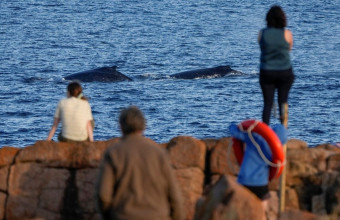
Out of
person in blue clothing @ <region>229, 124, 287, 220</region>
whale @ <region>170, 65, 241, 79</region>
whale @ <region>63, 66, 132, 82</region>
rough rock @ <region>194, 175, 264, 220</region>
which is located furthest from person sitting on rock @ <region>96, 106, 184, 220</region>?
whale @ <region>170, 65, 241, 79</region>

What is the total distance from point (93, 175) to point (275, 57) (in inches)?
129

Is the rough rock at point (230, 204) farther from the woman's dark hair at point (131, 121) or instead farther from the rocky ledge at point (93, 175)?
the rocky ledge at point (93, 175)

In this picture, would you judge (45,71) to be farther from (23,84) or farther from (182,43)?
(182,43)

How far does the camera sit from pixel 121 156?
493 inches

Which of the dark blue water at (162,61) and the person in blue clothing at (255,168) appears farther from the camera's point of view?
the dark blue water at (162,61)

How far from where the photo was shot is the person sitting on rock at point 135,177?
493 inches

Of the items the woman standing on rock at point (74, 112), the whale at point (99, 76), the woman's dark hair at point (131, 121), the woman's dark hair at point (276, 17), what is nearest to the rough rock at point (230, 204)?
the woman's dark hair at point (131, 121)

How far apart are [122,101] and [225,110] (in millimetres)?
5892

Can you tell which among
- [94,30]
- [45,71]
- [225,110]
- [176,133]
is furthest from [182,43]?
[176,133]

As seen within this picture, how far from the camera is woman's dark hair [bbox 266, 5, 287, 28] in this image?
17172 mm

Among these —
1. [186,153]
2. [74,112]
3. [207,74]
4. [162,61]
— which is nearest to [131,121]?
[186,153]

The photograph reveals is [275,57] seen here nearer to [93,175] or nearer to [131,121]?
[93,175]

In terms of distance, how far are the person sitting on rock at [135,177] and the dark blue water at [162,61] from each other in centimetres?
3073

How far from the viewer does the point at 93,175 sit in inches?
700
